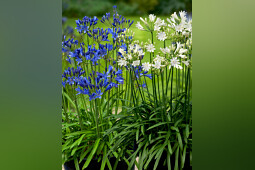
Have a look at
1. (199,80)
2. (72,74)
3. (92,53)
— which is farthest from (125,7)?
(199,80)

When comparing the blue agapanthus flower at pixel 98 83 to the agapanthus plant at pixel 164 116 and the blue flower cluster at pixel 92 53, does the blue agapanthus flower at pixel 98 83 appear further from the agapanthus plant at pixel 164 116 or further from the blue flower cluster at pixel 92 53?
the agapanthus plant at pixel 164 116

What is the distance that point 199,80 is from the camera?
1495mm

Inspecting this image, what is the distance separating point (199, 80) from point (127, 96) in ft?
4.05

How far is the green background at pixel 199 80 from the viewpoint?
1.47 m

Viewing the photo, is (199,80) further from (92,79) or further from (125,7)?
(125,7)

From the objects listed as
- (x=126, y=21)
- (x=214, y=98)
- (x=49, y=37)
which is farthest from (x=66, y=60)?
(x=214, y=98)

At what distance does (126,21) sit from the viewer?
8.69 ft

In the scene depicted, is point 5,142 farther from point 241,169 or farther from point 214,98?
point 241,169

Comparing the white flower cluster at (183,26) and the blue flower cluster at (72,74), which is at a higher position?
the white flower cluster at (183,26)

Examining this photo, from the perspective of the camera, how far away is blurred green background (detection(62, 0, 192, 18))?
8.16ft

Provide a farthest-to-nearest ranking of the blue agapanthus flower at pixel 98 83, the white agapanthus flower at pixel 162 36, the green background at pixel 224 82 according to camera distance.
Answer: the blue agapanthus flower at pixel 98 83, the white agapanthus flower at pixel 162 36, the green background at pixel 224 82

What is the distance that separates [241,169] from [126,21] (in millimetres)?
1635

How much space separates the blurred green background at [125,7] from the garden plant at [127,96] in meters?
0.07

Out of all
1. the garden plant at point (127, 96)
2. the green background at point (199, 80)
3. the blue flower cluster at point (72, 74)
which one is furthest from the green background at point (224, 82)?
the blue flower cluster at point (72, 74)
